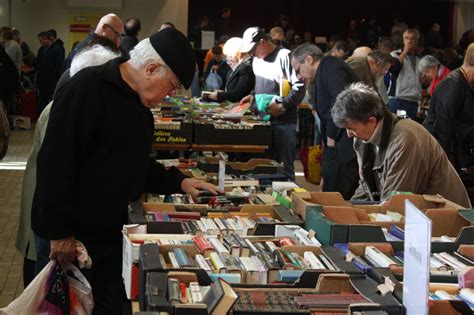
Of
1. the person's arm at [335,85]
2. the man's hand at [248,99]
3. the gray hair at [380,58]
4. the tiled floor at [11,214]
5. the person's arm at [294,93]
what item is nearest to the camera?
the tiled floor at [11,214]

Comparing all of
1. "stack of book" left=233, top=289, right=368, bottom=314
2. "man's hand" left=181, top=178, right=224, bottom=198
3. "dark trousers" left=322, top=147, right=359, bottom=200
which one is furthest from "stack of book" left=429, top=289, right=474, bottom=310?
"dark trousers" left=322, top=147, right=359, bottom=200

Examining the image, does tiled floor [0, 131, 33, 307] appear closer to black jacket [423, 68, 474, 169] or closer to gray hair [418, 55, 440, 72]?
black jacket [423, 68, 474, 169]

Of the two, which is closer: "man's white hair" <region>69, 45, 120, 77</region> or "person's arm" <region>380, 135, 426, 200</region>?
"man's white hair" <region>69, 45, 120, 77</region>

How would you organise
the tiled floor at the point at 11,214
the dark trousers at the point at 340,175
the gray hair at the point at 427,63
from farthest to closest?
the gray hair at the point at 427,63, the dark trousers at the point at 340,175, the tiled floor at the point at 11,214

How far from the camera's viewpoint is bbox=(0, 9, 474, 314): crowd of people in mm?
3371

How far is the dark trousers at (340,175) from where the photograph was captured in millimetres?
6625

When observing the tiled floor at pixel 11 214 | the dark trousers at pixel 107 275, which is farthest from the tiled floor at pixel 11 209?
the dark trousers at pixel 107 275

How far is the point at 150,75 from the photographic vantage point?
338cm

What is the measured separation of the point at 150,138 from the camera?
3639mm

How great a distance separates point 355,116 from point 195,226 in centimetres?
137

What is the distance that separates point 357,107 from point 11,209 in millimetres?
4788

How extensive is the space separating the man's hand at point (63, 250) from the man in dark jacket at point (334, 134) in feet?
11.2

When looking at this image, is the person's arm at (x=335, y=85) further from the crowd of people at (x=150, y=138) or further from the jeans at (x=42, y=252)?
the jeans at (x=42, y=252)

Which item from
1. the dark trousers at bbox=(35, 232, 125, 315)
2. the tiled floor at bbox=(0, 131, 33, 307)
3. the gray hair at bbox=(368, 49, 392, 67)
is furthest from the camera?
the gray hair at bbox=(368, 49, 392, 67)
